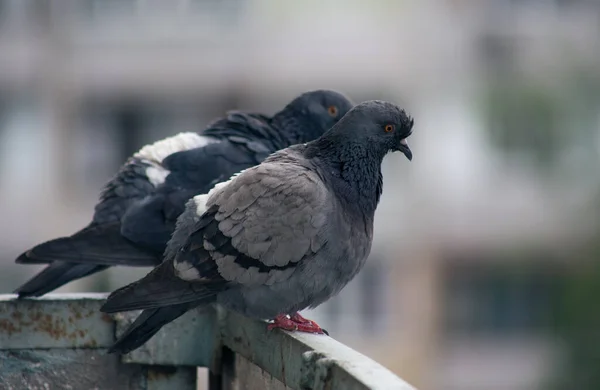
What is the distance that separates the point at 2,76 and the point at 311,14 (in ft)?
21.2

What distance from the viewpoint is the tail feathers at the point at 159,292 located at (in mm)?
5031

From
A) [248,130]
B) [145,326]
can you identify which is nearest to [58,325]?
[145,326]

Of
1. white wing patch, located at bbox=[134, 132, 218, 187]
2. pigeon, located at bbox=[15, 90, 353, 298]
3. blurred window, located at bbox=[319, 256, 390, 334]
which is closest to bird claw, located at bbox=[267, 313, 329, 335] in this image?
pigeon, located at bbox=[15, 90, 353, 298]

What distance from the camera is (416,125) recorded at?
81.5 ft

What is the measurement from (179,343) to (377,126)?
56.0 inches

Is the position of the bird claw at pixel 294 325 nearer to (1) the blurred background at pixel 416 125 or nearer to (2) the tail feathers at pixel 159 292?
(2) the tail feathers at pixel 159 292

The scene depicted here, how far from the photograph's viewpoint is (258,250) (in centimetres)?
525

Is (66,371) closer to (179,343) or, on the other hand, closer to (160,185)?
(179,343)

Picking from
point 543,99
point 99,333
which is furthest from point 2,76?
point 99,333

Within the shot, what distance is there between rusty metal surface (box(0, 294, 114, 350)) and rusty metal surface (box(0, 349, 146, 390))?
0.12 feet

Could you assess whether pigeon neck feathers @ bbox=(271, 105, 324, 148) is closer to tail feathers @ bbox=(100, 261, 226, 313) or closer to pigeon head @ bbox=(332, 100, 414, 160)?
pigeon head @ bbox=(332, 100, 414, 160)

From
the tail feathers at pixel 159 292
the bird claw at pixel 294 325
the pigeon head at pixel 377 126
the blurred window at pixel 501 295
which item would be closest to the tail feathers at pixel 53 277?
the tail feathers at pixel 159 292

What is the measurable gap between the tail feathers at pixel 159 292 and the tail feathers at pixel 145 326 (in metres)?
0.08

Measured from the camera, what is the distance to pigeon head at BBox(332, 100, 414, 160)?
5.75 metres
